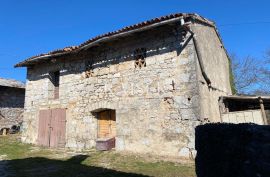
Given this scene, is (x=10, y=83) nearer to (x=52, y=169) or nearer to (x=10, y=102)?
(x=10, y=102)

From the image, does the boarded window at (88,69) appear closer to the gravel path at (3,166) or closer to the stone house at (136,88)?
the stone house at (136,88)

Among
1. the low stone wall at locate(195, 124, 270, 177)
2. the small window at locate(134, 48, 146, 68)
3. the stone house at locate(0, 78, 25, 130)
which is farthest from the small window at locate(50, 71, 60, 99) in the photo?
the low stone wall at locate(195, 124, 270, 177)

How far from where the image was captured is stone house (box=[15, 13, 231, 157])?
8.14 metres

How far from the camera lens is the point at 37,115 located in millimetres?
12461

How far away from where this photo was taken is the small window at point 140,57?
9.35 m

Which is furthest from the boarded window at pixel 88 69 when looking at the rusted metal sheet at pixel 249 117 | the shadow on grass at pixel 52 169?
the rusted metal sheet at pixel 249 117

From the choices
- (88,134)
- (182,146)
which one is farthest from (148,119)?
(88,134)

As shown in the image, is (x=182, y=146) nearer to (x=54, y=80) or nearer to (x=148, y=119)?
(x=148, y=119)

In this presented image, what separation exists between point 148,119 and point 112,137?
75.0 inches

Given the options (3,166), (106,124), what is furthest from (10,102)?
(3,166)

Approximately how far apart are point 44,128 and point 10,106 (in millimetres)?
6791

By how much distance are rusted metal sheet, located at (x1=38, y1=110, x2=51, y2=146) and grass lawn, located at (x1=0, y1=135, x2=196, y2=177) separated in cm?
182

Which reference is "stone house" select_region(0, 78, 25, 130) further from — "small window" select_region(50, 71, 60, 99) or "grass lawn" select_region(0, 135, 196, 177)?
"grass lawn" select_region(0, 135, 196, 177)

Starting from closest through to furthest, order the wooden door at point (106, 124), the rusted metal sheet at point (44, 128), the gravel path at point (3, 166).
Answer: the gravel path at point (3, 166)
the wooden door at point (106, 124)
the rusted metal sheet at point (44, 128)
